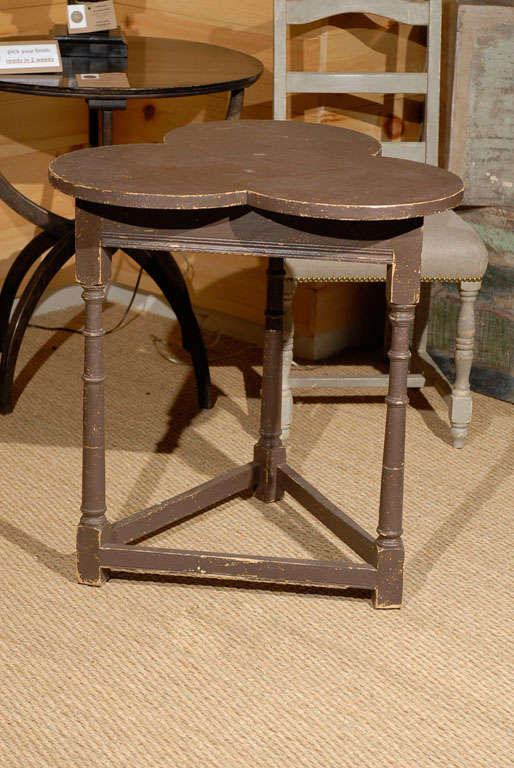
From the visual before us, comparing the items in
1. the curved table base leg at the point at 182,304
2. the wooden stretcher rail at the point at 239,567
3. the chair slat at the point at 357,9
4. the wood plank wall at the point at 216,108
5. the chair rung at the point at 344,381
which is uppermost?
the chair slat at the point at 357,9

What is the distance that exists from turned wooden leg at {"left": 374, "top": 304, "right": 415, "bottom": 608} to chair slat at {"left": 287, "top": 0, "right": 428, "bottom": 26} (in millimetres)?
Result: 942

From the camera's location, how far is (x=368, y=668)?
65.8 inches

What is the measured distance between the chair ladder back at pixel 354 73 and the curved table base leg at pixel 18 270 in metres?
0.64

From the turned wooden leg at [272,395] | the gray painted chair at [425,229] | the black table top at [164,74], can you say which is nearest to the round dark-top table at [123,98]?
the black table top at [164,74]

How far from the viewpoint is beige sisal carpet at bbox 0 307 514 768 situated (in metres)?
1.52

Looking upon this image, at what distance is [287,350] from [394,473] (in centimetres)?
61

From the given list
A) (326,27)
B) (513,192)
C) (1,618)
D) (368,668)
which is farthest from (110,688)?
(326,27)

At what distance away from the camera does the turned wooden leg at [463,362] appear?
2.26m

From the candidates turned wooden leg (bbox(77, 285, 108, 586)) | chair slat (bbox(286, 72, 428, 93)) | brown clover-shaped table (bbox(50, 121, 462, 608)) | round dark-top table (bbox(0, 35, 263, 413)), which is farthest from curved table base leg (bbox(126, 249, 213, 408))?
turned wooden leg (bbox(77, 285, 108, 586))

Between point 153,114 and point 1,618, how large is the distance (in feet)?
5.65

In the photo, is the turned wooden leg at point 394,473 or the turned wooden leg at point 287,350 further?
the turned wooden leg at point 287,350

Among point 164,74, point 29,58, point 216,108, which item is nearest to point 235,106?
point 164,74

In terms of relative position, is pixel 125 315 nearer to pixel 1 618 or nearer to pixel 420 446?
pixel 420 446

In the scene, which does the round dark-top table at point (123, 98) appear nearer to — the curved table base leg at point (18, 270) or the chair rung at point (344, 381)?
the curved table base leg at point (18, 270)
